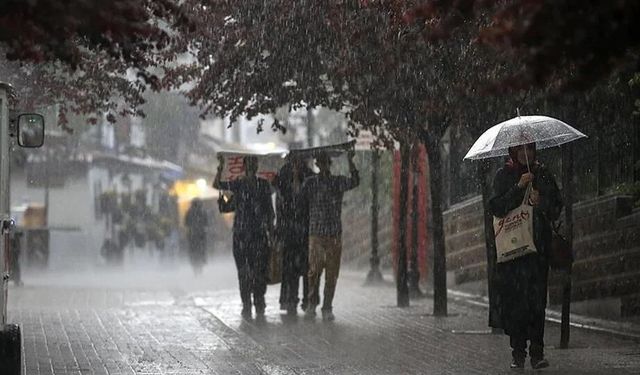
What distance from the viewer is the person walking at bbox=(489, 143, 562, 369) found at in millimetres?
10625

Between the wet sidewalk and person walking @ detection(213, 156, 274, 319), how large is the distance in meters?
0.37

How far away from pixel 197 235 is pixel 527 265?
19.5 metres

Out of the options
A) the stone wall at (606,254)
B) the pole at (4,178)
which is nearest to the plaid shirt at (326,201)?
the stone wall at (606,254)

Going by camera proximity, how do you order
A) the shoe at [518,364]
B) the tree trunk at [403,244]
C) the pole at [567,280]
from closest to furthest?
1. the shoe at [518,364]
2. the pole at [567,280]
3. the tree trunk at [403,244]

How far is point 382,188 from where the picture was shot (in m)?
29.0

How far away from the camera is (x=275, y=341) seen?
1337cm

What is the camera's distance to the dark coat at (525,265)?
10617 millimetres

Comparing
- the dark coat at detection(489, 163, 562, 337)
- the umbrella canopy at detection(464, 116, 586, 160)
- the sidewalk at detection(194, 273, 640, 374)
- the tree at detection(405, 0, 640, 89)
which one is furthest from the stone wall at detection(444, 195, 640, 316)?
the tree at detection(405, 0, 640, 89)

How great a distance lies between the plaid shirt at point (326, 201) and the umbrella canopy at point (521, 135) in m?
4.21

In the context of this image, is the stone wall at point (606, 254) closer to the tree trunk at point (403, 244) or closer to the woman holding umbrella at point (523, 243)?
the tree trunk at point (403, 244)

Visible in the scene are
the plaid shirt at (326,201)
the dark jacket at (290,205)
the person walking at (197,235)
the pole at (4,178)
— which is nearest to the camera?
the pole at (4,178)

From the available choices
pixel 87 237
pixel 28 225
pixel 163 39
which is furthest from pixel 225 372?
pixel 87 237

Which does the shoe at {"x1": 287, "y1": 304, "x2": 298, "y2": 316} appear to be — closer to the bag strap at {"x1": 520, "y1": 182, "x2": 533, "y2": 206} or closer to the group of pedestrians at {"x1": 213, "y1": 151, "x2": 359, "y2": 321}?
the group of pedestrians at {"x1": 213, "y1": 151, "x2": 359, "y2": 321}

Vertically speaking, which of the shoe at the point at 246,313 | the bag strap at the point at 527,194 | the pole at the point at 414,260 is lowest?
the shoe at the point at 246,313
